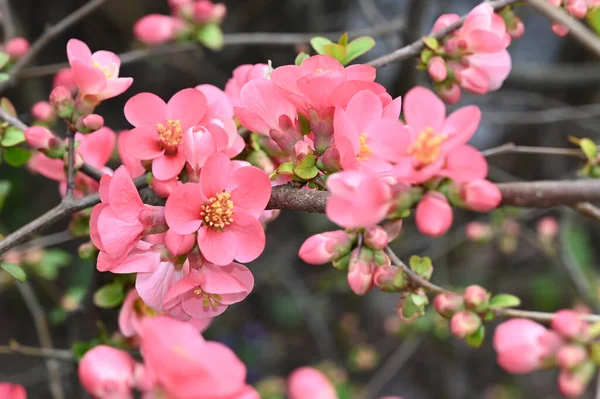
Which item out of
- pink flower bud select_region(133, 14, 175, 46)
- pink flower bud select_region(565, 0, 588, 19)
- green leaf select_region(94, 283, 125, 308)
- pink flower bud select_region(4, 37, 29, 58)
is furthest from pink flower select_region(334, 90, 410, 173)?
pink flower bud select_region(4, 37, 29, 58)

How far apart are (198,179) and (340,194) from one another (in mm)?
218

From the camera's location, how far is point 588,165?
0.70 meters

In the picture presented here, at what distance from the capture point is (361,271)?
571 mm

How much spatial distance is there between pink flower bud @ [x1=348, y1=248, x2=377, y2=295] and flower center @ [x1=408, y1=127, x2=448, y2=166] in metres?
0.15

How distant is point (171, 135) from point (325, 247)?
23cm

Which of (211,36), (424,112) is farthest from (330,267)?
(424,112)

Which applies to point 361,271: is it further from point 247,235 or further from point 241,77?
point 241,77

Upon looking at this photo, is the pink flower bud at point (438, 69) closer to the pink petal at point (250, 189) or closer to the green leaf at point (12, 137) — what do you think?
the pink petal at point (250, 189)

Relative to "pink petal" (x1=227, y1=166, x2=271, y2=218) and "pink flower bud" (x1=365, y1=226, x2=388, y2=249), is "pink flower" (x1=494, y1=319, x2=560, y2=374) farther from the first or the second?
"pink petal" (x1=227, y1=166, x2=271, y2=218)

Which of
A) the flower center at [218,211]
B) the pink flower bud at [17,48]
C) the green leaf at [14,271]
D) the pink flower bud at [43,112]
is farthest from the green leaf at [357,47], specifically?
the pink flower bud at [17,48]

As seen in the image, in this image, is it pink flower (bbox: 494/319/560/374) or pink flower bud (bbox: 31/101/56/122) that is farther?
pink flower bud (bbox: 31/101/56/122)

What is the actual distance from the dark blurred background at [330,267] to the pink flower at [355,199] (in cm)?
154

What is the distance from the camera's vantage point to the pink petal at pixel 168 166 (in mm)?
592

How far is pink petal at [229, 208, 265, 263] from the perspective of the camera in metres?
0.57
